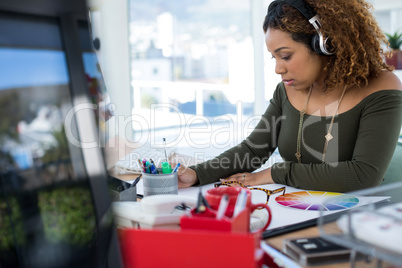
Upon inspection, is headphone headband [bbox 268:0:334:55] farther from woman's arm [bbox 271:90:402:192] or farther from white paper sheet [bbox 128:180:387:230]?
white paper sheet [bbox 128:180:387:230]

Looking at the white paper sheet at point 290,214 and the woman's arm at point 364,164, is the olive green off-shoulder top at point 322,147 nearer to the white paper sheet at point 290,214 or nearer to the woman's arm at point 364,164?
the woman's arm at point 364,164

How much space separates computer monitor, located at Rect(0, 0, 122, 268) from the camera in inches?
16.0

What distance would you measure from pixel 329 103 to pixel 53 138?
119 cm

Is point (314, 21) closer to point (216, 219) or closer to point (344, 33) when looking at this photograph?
point (344, 33)

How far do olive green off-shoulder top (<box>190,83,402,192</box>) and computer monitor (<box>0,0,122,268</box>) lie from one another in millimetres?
849

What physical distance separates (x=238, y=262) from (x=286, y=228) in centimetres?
33

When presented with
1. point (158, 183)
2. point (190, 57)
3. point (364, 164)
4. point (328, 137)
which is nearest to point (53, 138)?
point (158, 183)

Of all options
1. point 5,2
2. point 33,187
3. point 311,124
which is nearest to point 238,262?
point 33,187

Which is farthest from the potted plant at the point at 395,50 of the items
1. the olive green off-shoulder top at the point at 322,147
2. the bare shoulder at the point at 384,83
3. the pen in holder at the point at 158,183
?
the pen in holder at the point at 158,183

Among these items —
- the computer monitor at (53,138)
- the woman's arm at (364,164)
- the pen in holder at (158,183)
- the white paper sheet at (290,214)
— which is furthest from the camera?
the woman's arm at (364,164)

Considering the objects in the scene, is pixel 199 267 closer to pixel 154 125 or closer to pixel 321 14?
pixel 321 14

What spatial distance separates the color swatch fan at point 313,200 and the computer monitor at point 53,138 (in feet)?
2.08

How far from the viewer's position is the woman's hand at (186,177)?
1246mm

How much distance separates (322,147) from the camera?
141cm
